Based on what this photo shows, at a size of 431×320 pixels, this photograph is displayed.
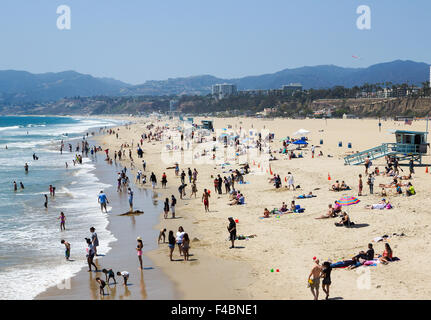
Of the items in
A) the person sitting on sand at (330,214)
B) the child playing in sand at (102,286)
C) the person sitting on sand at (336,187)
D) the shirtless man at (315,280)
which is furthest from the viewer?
the person sitting on sand at (336,187)

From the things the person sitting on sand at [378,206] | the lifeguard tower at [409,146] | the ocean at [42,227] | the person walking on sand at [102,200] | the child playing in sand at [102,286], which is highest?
the lifeguard tower at [409,146]

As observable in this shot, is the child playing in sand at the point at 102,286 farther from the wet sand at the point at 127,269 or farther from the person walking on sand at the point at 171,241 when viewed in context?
the person walking on sand at the point at 171,241

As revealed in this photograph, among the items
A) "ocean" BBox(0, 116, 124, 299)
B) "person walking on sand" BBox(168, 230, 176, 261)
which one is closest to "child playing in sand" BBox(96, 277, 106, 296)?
"ocean" BBox(0, 116, 124, 299)

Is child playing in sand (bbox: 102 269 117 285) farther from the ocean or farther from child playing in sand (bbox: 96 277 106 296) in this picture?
the ocean

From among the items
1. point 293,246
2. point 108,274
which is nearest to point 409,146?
point 293,246

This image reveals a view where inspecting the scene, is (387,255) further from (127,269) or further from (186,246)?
(127,269)

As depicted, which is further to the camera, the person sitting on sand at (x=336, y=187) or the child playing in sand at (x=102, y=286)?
the person sitting on sand at (x=336, y=187)

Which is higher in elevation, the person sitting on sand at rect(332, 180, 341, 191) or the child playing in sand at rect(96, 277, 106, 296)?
the person sitting on sand at rect(332, 180, 341, 191)

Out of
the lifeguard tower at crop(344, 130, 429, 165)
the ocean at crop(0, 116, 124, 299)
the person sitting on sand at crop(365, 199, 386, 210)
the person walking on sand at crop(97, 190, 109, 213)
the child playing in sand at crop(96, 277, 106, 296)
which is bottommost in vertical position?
the ocean at crop(0, 116, 124, 299)

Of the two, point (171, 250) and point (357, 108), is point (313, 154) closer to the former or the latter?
point (171, 250)

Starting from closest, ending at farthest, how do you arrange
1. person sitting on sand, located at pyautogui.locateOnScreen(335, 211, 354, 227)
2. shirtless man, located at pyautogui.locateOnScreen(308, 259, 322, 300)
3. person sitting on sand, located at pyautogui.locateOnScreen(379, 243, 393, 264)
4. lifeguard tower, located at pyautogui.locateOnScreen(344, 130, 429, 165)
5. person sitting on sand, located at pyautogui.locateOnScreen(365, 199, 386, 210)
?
shirtless man, located at pyautogui.locateOnScreen(308, 259, 322, 300) < person sitting on sand, located at pyautogui.locateOnScreen(379, 243, 393, 264) < person sitting on sand, located at pyautogui.locateOnScreen(335, 211, 354, 227) < person sitting on sand, located at pyautogui.locateOnScreen(365, 199, 386, 210) < lifeguard tower, located at pyautogui.locateOnScreen(344, 130, 429, 165)

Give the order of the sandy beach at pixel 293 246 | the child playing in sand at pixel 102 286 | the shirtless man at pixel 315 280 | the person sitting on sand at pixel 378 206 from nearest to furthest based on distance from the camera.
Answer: the shirtless man at pixel 315 280
the sandy beach at pixel 293 246
the child playing in sand at pixel 102 286
the person sitting on sand at pixel 378 206

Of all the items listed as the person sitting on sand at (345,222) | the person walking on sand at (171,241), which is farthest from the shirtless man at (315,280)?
the person sitting on sand at (345,222)
